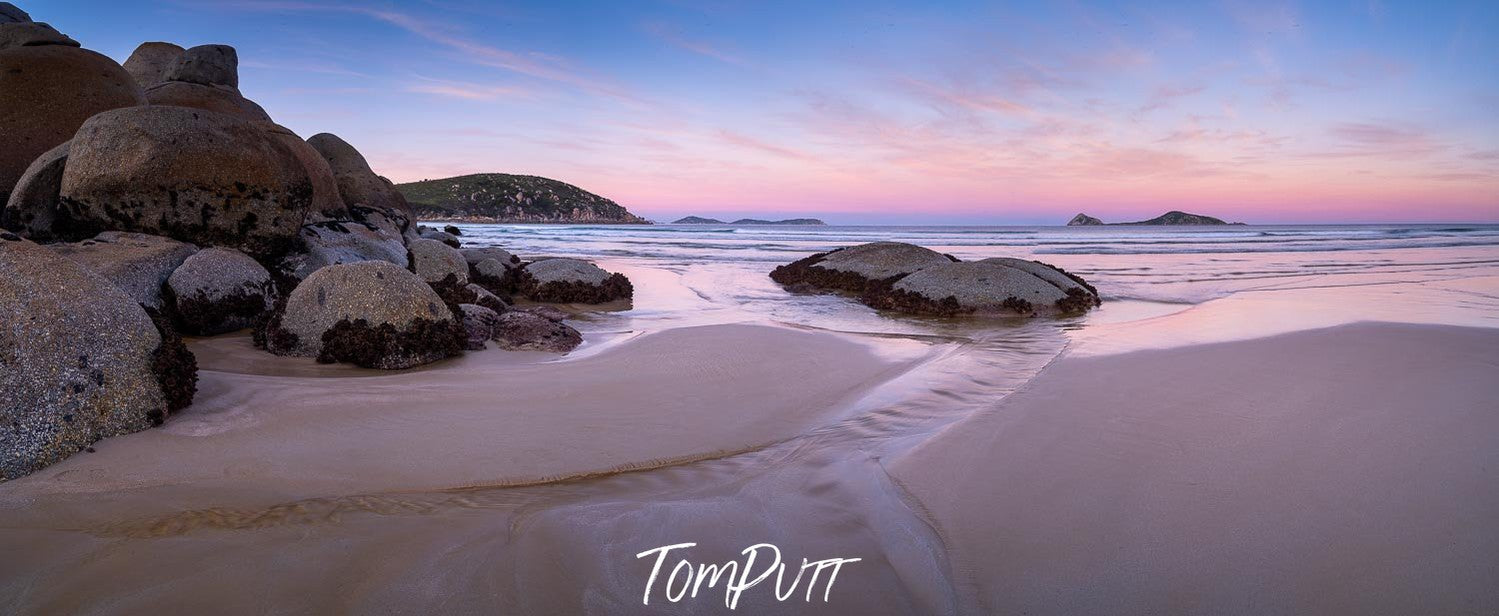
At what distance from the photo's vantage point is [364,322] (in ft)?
18.5

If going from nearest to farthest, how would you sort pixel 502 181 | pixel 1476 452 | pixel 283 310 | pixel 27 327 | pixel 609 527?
pixel 609 527 → pixel 27 327 → pixel 1476 452 → pixel 283 310 → pixel 502 181

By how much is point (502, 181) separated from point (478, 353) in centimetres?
9101

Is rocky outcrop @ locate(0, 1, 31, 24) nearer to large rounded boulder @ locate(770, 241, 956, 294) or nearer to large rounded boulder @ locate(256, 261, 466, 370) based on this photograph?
large rounded boulder @ locate(256, 261, 466, 370)

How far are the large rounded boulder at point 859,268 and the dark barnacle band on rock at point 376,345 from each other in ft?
27.7

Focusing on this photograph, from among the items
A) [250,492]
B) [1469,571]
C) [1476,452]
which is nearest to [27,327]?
[250,492]

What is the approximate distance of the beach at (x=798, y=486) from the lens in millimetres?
2375

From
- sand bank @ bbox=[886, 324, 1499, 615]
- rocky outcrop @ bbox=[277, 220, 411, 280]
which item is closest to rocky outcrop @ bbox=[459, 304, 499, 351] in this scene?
rocky outcrop @ bbox=[277, 220, 411, 280]

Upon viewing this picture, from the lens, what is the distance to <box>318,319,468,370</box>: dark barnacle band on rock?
554cm

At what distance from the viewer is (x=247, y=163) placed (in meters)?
7.48

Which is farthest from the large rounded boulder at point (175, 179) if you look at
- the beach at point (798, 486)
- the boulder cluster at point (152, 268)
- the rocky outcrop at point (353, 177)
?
the rocky outcrop at point (353, 177)

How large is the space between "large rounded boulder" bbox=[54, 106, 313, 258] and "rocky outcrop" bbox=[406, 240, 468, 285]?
269 cm

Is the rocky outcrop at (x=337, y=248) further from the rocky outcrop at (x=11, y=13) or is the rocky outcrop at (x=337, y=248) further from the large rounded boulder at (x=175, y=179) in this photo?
the rocky outcrop at (x=11, y=13)

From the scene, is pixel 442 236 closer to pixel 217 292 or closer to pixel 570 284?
pixel 570 284

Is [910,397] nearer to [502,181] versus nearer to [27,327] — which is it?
[27,327]
